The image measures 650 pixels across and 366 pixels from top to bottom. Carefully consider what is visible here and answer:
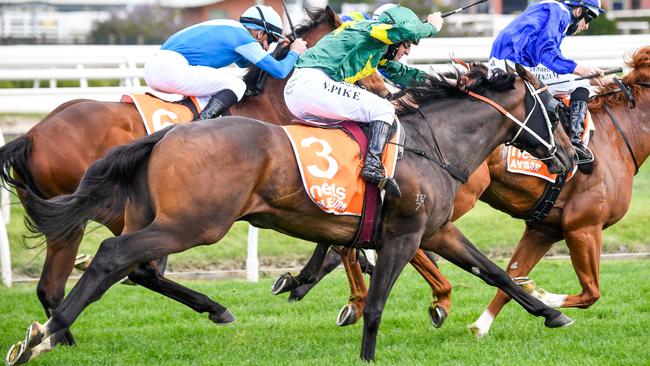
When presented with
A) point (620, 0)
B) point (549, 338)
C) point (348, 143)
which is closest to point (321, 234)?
point (348, 143)

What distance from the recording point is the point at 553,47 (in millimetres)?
6930

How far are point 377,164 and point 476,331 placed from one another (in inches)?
60.7

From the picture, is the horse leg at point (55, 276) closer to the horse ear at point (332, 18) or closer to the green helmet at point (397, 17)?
the green helmet at point (397, 17)

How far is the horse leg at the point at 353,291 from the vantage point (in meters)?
6.96

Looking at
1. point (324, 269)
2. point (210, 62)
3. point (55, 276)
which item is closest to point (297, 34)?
point (210, 62)

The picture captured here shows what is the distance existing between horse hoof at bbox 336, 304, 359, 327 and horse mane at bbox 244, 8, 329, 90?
174 cm

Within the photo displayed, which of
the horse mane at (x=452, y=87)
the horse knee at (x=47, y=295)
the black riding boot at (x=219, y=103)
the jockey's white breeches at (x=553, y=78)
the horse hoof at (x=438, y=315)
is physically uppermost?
the horse mane at (x=452, y=87)

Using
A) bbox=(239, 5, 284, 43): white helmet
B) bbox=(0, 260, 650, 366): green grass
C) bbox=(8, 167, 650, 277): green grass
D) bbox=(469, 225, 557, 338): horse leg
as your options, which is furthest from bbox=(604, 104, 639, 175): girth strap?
bbox=(8, 167, 650, 277): green grass

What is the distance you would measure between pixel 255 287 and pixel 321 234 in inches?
114

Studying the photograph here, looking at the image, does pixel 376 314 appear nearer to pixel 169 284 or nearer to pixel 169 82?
pixel 169 284

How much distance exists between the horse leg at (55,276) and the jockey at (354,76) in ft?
5.70

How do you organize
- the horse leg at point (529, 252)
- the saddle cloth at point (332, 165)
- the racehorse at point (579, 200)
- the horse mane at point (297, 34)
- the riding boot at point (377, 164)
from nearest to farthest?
the saddle cloth at point (332, 165) → the riding boot at point (377, 164) → the racehorse at point (579, 200) → the horse leg at point (529, 252) → the horse mane at point (297, 34)

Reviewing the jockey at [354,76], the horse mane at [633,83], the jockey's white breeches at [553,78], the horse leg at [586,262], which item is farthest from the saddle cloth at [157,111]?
the horse mane at [633,83]

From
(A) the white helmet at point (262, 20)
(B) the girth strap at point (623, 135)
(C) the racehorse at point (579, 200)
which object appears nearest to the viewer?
(C) the racehorse at point (579, 200)
